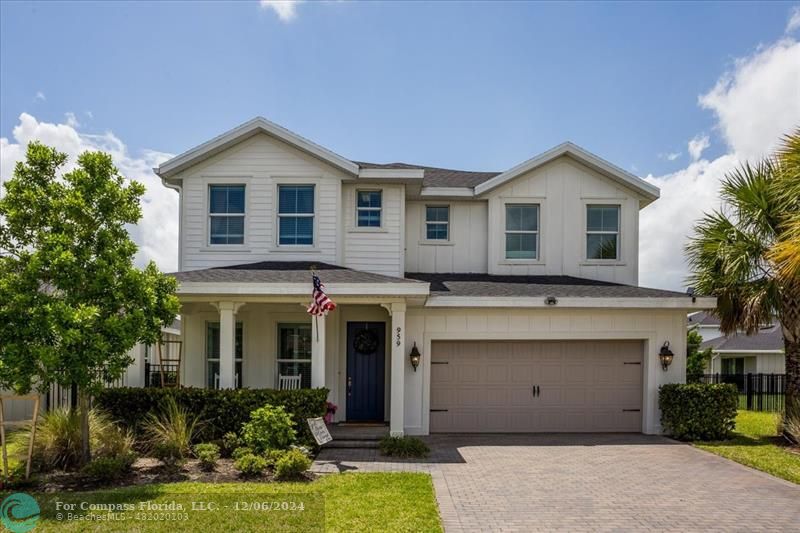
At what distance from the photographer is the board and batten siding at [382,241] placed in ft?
44.9

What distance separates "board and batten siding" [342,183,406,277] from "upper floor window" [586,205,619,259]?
5.08 m

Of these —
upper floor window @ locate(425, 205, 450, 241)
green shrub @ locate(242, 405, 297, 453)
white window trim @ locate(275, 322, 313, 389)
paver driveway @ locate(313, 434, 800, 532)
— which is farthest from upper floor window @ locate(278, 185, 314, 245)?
paver driveway @ locate(313, 434, 800, 532)

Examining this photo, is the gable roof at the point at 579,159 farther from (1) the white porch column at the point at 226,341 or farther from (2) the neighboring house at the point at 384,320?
(1) the white porch column at the point at 226,341

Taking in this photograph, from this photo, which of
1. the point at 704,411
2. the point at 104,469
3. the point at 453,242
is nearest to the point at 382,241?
the point at 453,242

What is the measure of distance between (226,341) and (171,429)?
6.36ft

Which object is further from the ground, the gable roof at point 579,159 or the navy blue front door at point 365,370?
the gable roof at point 579,159

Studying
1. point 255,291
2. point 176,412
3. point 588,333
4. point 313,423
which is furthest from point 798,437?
point 176,412

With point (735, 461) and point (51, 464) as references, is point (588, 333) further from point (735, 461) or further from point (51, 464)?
point (51, 464)

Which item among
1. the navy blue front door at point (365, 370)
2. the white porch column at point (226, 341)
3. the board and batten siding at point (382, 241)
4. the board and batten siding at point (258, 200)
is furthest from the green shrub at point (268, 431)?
the board and batten siding at point (382, 241)

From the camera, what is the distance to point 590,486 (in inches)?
339

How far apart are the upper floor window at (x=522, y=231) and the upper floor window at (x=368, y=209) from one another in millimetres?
3554

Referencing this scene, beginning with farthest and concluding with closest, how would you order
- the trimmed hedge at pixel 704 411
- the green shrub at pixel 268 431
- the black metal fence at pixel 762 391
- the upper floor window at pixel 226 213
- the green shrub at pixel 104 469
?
the black metal fence at pixel 762 391, the upper floor window at pixel 226 213, the trimmed hedge at pixel 704 411, the green shrub at pixel 268 431, the green shrub at pixel 104 469

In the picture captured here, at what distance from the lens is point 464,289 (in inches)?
514

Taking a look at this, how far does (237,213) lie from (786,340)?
A: 12.5 m
